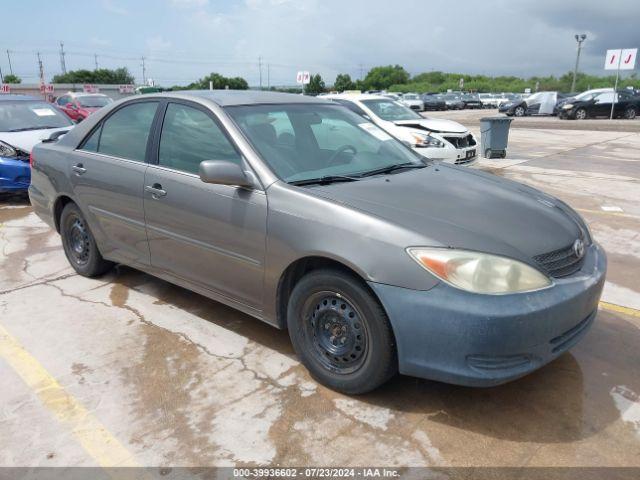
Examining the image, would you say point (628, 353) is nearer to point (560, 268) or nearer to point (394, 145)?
point (560, 268)

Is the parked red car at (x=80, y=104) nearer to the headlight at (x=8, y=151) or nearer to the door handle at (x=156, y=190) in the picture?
the headlight at (x=8, y=151)

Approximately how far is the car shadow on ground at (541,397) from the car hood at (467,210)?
2.70 feet

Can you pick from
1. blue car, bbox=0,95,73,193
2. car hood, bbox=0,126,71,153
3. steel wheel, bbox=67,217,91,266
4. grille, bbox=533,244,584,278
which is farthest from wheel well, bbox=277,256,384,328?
car hood, bbox=0,126,71,153

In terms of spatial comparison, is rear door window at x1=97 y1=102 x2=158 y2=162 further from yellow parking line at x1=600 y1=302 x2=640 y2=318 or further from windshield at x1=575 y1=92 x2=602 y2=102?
windshield at x1=575 y1=92 x2=602 y2=102

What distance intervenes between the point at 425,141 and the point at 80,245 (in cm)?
612

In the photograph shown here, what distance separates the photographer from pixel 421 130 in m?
9.88

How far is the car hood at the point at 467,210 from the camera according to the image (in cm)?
265

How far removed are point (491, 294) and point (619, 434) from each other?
1000 mm

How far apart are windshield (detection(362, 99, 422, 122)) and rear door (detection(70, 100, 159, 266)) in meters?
6.84

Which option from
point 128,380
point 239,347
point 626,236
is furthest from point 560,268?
point 626,236

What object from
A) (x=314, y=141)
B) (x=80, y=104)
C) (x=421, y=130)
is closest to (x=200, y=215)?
(x=314, y=141)

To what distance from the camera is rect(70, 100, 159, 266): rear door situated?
3.94 m

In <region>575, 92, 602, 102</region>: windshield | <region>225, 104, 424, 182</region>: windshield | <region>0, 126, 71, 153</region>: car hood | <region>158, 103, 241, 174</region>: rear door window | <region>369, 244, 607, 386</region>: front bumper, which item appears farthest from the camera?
<region>575, 92, 602, 102</region>: windshield

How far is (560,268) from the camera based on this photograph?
2.76 metres
